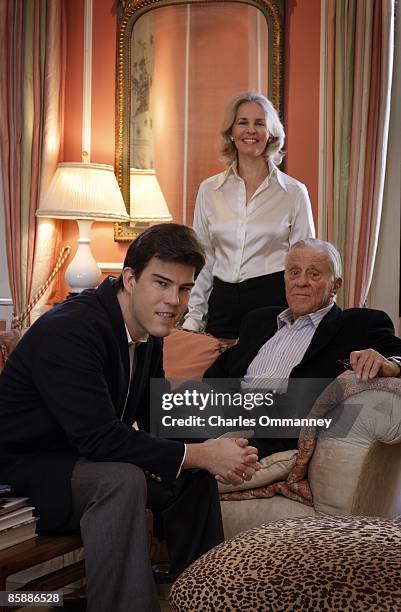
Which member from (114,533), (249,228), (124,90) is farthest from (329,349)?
(124,90)

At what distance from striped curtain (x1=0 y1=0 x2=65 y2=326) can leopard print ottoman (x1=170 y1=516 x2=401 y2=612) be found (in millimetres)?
3476

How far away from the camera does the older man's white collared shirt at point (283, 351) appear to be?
325cm

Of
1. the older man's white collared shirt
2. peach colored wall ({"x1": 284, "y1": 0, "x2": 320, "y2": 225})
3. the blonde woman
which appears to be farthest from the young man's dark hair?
peach colored wall ({"x1": 284, "y1": 0, "x2": 320, "y2": 225})

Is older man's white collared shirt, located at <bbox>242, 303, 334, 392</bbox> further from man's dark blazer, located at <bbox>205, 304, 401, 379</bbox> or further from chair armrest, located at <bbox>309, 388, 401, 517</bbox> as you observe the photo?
chair armrest, located at <bbox>309, 388, 401, 517</bbox>

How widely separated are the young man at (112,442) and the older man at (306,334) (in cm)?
65

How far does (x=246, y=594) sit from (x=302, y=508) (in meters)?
1.06

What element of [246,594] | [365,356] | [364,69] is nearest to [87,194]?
[364,69]

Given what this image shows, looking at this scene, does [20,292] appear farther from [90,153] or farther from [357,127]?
[357,127]

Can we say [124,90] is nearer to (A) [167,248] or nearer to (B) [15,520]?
(A) [167,248]

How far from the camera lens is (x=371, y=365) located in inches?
110

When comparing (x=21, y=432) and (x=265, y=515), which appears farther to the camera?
(x=265, y=515)

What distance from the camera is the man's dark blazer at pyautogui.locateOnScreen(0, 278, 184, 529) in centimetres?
216

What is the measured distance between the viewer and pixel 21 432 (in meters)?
2.23

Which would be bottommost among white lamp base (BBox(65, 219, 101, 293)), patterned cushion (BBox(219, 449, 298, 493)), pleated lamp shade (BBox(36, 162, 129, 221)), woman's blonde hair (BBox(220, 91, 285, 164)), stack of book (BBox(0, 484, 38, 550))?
patterned cushion (BBox(219, 449, 298, 493))
